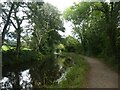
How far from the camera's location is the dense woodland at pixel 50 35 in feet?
63.7

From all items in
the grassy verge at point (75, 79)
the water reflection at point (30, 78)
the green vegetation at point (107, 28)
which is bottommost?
the water reflection at point (30, 78)

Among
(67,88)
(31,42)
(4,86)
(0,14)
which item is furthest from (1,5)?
(31,42)

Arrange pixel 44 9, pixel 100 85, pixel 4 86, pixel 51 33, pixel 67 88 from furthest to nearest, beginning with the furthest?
pixel 51 33 < pixel 44 9 < pixel 4 86 < pixel 100 85 < pixel 67 88

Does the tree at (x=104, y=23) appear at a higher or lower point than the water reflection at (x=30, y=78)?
higher

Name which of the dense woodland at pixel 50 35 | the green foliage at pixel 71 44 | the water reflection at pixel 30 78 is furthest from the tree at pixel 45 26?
the water reflection at pixel 30 78

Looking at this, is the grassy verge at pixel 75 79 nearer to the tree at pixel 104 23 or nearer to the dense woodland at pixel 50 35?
the dense woodland at pixel 50 35

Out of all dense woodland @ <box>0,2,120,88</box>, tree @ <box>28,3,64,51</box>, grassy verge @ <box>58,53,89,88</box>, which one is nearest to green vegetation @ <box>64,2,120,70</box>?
dense woodland @ <box>0,2,120,88</box>

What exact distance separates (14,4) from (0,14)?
6.66 feet

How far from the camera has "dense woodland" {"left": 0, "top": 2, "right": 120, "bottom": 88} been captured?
63.7 ft

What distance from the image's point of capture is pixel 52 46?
51.5 meters

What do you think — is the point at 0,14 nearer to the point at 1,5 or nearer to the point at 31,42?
the point at 1,5

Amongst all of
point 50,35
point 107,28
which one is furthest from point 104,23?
point 50,35

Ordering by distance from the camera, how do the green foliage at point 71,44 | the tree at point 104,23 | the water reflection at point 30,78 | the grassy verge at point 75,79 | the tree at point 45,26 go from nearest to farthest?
the grassy verge at point 75,79, the water reflection at point 30,78, the tree at point 104,23, the tree at point 45,26, the green foliage at point 71,44

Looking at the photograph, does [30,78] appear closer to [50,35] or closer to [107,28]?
[107,28]
